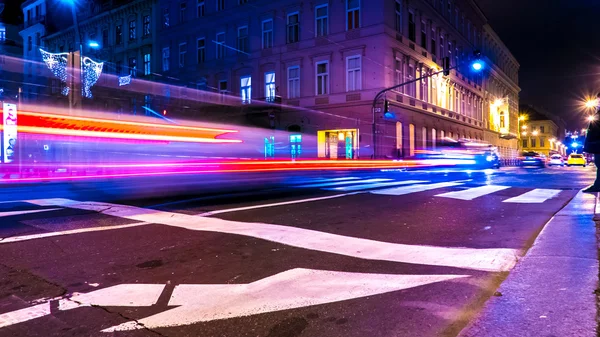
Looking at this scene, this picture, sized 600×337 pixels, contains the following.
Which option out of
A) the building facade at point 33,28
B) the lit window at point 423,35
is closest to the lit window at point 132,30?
the building facade at point 33,28

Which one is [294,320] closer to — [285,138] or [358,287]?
[358,287]

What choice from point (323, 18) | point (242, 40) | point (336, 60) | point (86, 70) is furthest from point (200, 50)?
point (336, 60)

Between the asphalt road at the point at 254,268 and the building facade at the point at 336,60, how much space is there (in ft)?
73.4

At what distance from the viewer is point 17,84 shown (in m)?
34.4

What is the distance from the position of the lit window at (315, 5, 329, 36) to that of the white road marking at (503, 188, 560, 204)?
2273 centimetres

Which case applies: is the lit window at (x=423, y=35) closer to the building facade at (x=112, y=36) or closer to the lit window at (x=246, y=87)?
the lit window at (x=246, y=87)

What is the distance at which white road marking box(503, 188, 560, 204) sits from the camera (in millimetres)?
9672

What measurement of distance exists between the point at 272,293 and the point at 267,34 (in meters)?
33.1

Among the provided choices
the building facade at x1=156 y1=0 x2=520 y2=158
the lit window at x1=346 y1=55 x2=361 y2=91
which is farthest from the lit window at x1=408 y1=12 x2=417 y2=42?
the lit window at x1=346 y1=55 x2=361 y2=91

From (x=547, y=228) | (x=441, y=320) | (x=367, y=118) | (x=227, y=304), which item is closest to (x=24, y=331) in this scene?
(x=227, y=304)

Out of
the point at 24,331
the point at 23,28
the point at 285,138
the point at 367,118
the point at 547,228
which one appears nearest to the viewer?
the point at 24,331

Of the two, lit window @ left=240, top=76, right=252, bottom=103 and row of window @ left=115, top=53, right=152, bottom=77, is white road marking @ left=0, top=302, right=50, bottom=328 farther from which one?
row of window @ left=115, top=53, right=152, bottom=77

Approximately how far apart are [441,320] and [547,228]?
12.9 feet

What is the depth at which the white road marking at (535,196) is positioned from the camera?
31.7 feet
